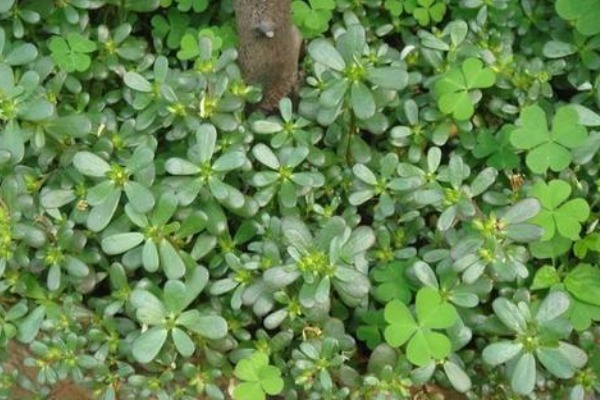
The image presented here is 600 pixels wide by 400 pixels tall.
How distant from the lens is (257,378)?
196 centimetres

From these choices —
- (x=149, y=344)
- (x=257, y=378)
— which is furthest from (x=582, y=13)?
(x=149, y=344)

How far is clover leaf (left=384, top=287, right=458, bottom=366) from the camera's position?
6.16 feet

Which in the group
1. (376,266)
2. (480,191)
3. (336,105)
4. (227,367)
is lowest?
(227,367)

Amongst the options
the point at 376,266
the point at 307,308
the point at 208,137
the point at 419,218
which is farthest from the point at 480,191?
the point at 208,137

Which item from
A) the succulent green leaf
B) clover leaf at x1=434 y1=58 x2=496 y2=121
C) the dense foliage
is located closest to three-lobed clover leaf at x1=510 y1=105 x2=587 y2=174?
the dense foliage

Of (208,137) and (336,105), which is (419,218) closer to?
(336,105)

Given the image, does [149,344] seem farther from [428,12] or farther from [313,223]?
[428,12]

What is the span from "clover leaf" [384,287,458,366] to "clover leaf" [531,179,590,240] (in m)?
0.32

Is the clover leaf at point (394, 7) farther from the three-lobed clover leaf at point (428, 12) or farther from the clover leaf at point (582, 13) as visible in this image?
the clover leaf at point (582, 13)

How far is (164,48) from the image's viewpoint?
2.53 metres

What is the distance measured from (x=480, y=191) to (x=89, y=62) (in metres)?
1.07

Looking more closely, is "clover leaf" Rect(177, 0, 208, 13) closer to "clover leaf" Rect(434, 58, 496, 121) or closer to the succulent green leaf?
"clover leaf" Rect(434, 58, 496, 121)

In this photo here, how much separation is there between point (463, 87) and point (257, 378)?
0.86 metres

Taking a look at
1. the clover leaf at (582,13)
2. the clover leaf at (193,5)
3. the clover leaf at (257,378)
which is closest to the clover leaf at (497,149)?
the clover leaf at (582,13)
